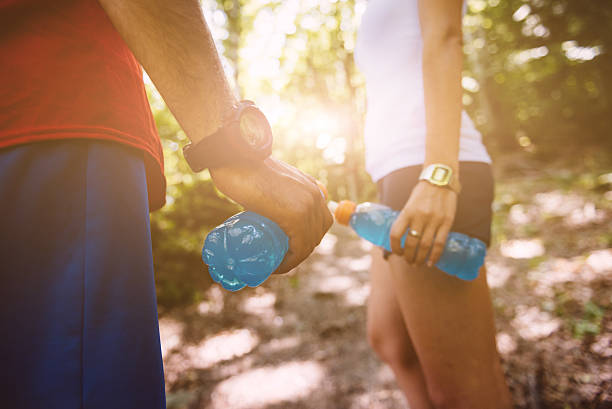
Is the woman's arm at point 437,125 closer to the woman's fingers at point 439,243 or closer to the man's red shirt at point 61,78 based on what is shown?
the woman's fingers at point 439,243

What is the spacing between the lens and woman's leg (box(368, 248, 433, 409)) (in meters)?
1.57

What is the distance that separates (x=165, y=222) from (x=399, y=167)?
4.50 m

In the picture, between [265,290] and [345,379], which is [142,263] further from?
[265,290]

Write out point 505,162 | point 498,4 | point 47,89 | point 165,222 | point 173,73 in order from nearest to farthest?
point 47,89
point 173,73
point 165,222
point 505,162
point 498,4

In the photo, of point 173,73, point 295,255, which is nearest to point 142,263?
point 295,255

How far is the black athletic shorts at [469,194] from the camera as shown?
1278mm

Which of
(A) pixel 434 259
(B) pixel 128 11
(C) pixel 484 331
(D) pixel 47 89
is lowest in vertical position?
(C) pixel 484 331

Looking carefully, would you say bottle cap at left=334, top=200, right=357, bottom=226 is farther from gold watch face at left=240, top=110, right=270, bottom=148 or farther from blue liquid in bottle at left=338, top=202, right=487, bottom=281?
gold watch face at left=240, top=110, right=270, bottom=148

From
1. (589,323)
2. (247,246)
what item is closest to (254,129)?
(247,246)

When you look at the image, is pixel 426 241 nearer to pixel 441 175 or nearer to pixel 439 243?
pixel 439 243

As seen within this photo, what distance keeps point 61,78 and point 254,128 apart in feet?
1.64

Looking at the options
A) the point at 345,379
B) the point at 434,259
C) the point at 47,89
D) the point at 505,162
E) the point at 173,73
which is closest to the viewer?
the point at 47,89

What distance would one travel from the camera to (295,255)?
0.95 m

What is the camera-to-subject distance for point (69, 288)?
2.38 ft
